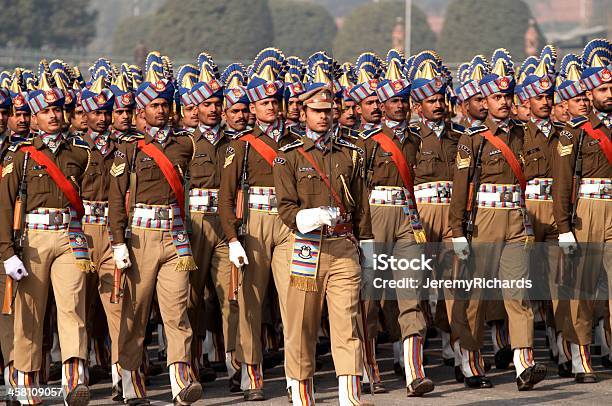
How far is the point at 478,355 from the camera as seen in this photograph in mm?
13203

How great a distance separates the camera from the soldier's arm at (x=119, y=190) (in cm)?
1206

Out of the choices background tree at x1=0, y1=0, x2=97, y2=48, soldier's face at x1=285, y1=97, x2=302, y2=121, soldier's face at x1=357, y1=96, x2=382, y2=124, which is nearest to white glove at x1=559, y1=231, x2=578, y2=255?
soldier's face at x1=357, y1=96, x2=382, y2=124

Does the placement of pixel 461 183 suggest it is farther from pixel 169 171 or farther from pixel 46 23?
pixel 46 23

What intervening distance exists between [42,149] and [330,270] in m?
2.85

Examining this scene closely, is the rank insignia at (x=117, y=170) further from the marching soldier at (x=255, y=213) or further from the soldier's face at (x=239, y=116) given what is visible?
the soldier's face at (x=239, y=116)

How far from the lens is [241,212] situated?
41.3 ft

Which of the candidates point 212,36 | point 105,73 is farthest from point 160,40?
point 105,73

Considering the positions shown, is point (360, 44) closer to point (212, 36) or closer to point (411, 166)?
point (212, 36)

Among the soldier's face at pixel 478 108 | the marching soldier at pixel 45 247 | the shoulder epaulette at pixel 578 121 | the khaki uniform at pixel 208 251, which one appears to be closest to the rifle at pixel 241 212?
the khaki uniform at pixel 208 251

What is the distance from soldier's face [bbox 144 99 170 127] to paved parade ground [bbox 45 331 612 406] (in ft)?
7.71

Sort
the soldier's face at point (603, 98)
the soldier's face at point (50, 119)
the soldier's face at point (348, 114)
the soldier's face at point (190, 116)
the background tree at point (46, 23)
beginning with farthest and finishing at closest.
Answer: the background tree at point (46, 23) → the soldier's face at point (348, 114) → the soldier's face at point (190, 116) → the soldier's face at point (603, 98) → the soldier's face at point (50, 119)

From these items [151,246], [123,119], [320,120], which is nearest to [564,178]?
[320,120]

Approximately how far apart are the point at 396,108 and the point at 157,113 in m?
2.26

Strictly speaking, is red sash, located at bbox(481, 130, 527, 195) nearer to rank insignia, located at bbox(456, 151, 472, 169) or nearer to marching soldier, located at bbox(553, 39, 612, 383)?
rank insignia, located at bbox(456, 151, 472, 169)
